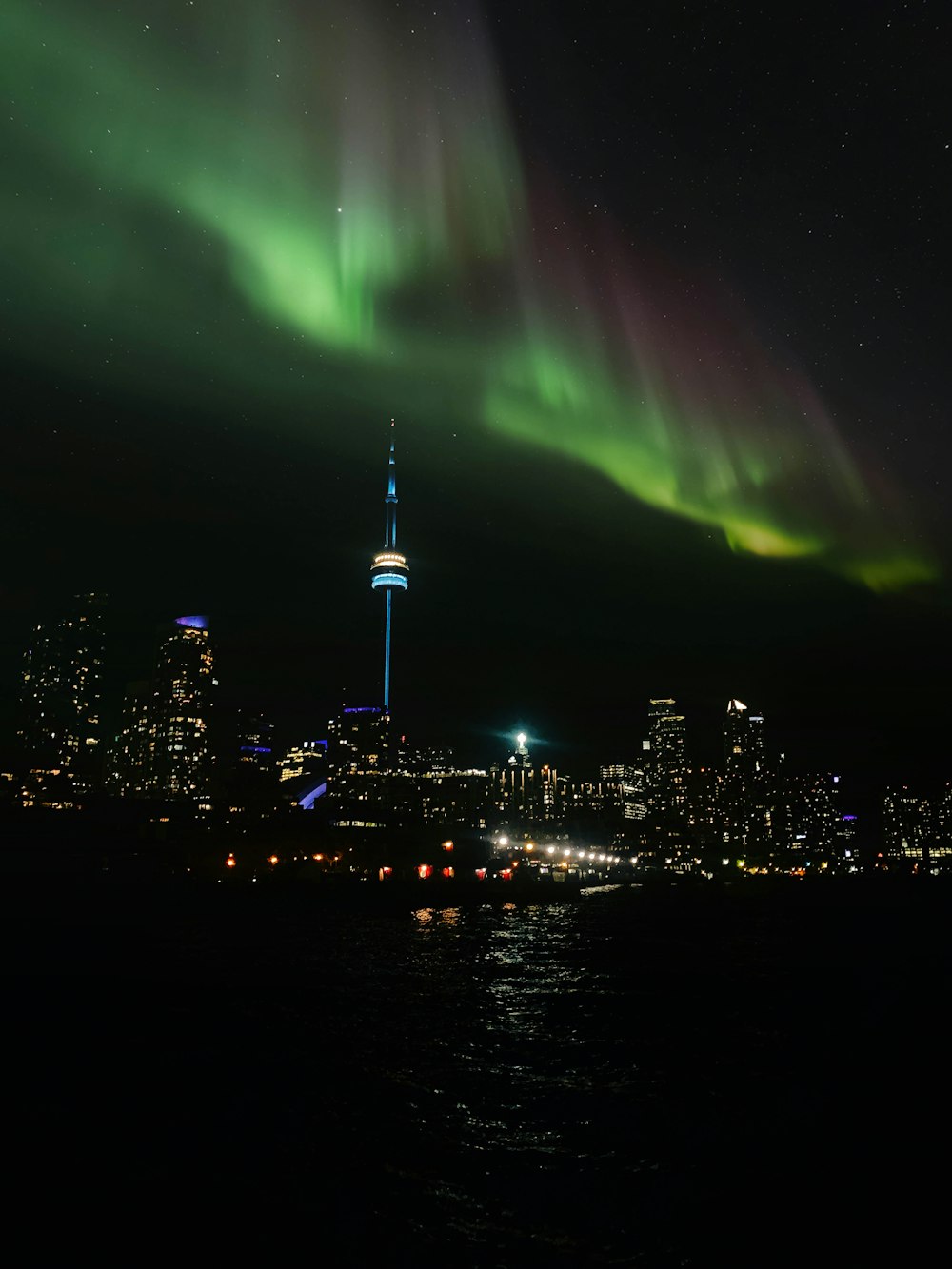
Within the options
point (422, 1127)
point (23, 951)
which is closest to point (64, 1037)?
point (422, 1127)

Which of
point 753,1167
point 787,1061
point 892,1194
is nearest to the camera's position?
point 892,1194

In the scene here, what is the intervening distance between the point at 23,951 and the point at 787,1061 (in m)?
63.5

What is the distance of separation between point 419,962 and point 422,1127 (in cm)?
4372

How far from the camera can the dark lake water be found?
17.1 metres

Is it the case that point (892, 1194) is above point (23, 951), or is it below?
above

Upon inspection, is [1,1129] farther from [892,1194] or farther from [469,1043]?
[892,1194]

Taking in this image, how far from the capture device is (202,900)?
5167 inches

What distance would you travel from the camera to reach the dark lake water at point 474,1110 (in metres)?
17.1

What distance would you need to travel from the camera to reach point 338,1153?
856 inches

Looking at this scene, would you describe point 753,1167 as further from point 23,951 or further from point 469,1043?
point 23,951

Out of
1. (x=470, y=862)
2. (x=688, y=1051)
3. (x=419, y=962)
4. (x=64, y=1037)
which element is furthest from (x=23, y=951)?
(x=470, y=862)

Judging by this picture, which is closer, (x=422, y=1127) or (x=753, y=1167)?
(x=753, y=1167)

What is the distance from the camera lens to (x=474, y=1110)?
26.3m

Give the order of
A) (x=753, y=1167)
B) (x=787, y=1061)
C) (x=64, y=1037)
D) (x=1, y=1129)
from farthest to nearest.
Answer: (x=64, y=1037) < (x=787, y=1061) < (x=1, y=1129) < (x=753, y=1167)
